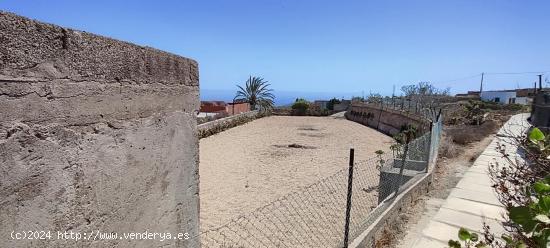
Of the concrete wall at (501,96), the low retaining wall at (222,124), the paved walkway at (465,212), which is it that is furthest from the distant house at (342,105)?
the paved walkway at (465,212)

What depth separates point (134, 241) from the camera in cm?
226

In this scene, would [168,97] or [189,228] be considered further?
[189,228]

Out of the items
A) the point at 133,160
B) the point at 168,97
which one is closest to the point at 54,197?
the point at 133,160

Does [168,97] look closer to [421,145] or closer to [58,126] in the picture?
[58,126]

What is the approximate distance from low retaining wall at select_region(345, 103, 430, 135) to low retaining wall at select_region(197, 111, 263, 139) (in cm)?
860

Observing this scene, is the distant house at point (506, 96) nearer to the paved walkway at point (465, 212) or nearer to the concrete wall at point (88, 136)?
the paved walkway at point (465, 212)

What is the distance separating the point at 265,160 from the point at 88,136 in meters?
12.8

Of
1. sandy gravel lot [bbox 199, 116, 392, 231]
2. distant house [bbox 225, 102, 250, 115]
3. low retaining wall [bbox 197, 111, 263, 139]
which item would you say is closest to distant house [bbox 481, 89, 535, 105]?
sandy gravel lot [bbox 199, 116, 392, 231]

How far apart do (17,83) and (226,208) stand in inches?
283

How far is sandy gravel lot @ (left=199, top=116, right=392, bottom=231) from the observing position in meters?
9.09

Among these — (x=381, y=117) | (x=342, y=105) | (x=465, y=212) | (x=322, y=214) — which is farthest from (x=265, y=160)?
(x=342, y=105)

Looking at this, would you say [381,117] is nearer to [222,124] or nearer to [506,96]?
[222,124]

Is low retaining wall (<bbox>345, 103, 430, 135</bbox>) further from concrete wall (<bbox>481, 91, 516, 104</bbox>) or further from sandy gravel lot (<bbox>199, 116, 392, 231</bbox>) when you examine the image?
concrete wall (<bbox>481, 91, 516, 104</bbox>)

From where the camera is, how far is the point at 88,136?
1.88m
